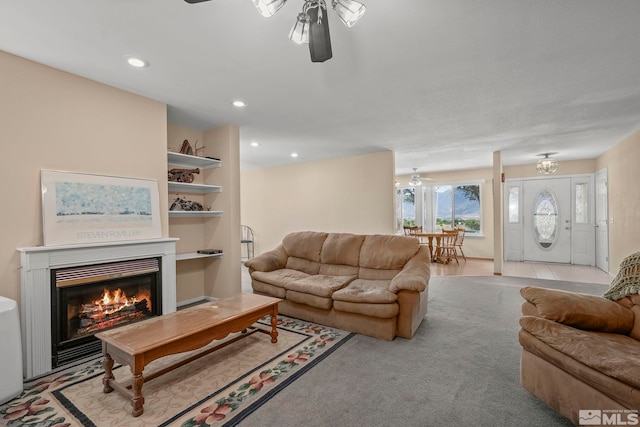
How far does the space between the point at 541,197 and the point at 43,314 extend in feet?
29.4

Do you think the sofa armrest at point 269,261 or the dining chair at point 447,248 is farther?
the dining chair at point 447,248

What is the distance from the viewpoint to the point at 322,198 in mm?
6449

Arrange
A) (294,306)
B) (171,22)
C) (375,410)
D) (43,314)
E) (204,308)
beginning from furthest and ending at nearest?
(294,306)
(204,308)
(43,314)
(171,22)
(375,410)

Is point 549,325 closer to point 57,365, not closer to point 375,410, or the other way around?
point 375,410

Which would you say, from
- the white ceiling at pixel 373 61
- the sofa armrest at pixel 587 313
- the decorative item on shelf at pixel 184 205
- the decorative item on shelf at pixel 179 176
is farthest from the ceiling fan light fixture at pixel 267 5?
the decorative item on shelf at pixel 184 205

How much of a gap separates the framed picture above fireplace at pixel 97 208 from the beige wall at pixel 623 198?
6.63 meters

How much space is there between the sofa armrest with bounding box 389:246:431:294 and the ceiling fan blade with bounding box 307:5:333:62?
6.71 ft

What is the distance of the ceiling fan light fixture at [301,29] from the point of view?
59.2 inches

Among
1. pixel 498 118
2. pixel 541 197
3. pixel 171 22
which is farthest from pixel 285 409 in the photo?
pixel 541 197

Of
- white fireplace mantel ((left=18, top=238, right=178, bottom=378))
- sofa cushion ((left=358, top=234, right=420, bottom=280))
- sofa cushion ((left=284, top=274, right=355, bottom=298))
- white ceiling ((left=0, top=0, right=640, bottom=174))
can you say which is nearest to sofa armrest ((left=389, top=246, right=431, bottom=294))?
sofa cushion ((left=358, top=234, right=420, bottom=280))

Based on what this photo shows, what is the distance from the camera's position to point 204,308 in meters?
2.50

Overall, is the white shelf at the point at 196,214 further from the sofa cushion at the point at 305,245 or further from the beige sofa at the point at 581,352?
the beige sofa at the point at 581,352

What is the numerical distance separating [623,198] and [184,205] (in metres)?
6.93

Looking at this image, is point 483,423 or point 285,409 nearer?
point 483,423
